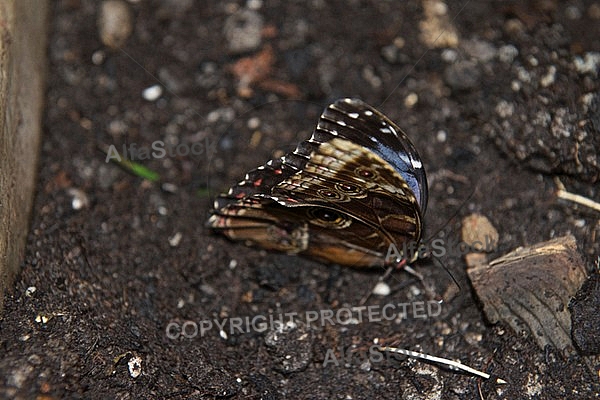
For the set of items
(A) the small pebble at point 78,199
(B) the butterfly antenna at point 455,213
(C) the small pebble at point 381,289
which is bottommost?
(A) the small pebble at point 78,199

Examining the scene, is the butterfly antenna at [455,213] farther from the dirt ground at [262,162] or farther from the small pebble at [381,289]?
the small pebble at [381,289]

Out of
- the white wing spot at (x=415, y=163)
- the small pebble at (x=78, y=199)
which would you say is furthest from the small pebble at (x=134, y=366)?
the white wing spot at (x=415, y=163)

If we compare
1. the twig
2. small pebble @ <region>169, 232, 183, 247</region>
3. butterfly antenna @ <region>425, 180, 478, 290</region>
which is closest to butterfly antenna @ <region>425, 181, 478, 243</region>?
butterfly antenna @ <region>425, 180, 478, 290</region>

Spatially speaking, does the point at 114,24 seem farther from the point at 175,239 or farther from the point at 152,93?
the point at 175,239

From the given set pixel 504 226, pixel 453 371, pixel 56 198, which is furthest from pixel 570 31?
pixel 56 198

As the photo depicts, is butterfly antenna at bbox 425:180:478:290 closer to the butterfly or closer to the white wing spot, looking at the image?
the butterfly

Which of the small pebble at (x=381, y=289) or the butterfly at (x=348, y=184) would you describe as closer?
the butterfly at (x=348, y=184)

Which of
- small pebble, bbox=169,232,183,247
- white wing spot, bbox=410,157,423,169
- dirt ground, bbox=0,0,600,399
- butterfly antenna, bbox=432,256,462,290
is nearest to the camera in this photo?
white wing spot, bbox=410,157,423,169
